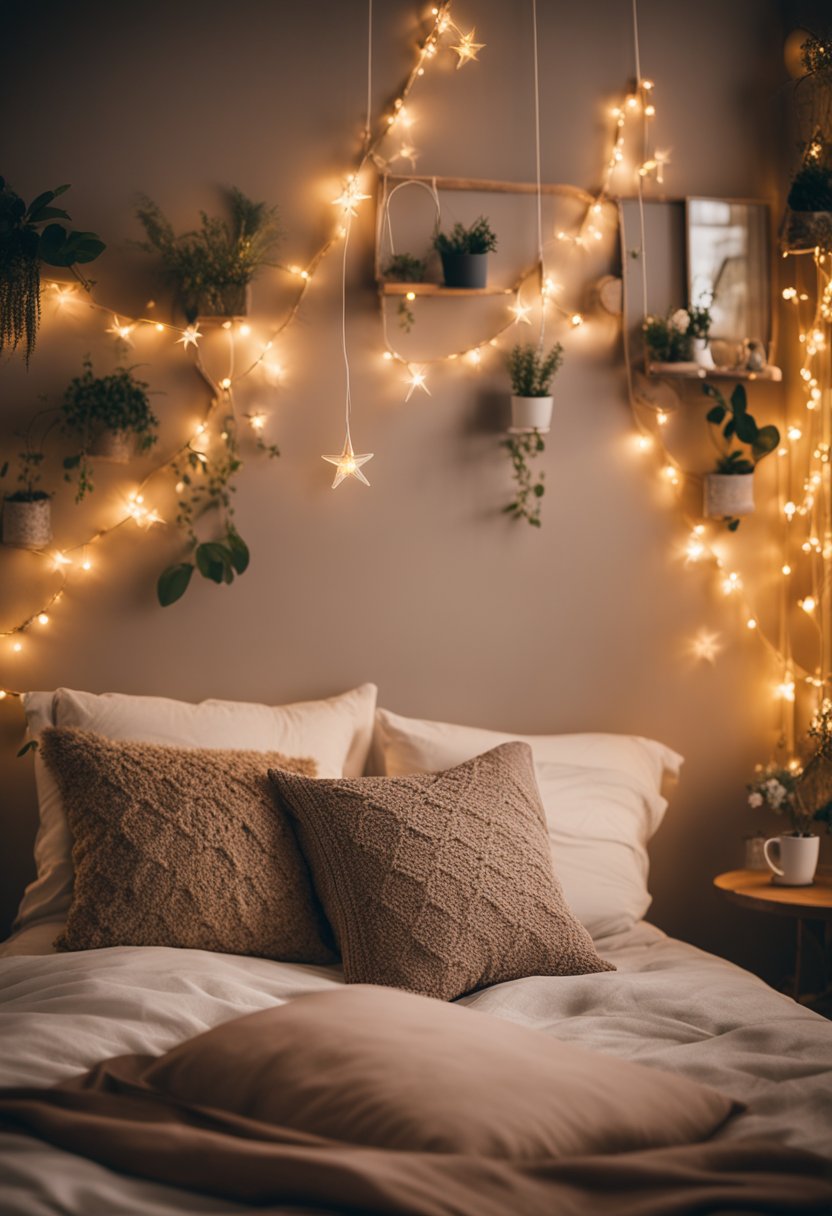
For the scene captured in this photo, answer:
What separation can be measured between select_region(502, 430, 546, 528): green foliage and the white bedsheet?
1.23 meters

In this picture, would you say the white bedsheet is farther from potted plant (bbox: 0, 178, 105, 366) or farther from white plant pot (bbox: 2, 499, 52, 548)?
potted plant (bbox: 0, 178, 105, 366)

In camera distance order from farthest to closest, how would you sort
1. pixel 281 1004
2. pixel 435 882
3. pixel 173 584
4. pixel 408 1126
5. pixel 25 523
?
1. pixel 173 584
2. pixel 25 523
3. pixel 435 882
4. pixel 281 1004
5. pixel 408 1126

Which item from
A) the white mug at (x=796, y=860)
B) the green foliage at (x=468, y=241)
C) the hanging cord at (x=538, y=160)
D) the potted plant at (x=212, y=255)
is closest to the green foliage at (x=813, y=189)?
the hanging cord at (x=538, y=160)

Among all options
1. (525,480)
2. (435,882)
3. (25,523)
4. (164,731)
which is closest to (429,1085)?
(435,882)

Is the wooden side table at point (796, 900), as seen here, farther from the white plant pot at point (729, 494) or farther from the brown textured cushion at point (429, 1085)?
the brown textured cushion at point (429, 1085)

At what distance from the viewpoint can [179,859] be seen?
219cm

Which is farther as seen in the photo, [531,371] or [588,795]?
[531,371]

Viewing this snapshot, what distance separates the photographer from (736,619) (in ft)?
10.3

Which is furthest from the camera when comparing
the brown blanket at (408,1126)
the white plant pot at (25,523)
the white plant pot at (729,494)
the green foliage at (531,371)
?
the white plant pot at (729,494)

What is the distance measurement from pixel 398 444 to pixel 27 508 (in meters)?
0.95

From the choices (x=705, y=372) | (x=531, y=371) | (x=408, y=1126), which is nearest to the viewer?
(x=408, y=1126)

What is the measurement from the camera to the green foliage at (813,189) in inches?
114

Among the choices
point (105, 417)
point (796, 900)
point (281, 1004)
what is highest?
point (105, 417)

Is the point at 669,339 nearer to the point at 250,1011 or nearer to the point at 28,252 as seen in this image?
the point at 28,252
